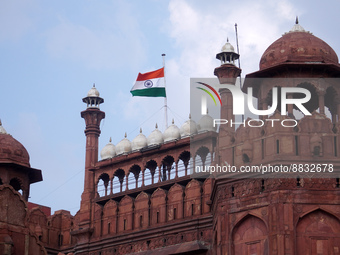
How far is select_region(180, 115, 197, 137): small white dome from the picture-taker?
122ft

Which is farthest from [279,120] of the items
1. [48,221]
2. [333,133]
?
[48,221]

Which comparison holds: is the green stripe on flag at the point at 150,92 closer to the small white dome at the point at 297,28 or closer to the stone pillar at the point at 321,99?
the small white dome at the point at 297,28

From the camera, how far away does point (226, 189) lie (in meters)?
27.4

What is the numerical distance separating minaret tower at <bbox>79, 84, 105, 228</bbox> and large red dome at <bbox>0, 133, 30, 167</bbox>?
2.90 meters

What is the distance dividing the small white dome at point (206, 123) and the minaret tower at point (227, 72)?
67.5 inches

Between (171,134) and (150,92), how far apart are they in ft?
10.5

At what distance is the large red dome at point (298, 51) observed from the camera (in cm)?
2853

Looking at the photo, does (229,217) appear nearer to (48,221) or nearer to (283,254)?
(283,254)

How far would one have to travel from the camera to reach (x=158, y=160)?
37906mm

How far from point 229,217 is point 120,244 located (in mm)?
11101

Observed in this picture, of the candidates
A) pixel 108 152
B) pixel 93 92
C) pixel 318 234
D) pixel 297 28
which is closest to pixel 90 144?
pixel 108 152

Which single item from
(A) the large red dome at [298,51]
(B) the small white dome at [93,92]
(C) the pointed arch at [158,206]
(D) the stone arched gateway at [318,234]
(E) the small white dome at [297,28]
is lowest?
(D) the stone arched gateway at [318,234]

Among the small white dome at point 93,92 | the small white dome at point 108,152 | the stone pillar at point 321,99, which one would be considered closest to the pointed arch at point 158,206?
the small white dome at point 108,152

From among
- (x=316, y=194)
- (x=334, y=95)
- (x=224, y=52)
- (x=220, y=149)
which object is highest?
(x=224, y=52)
